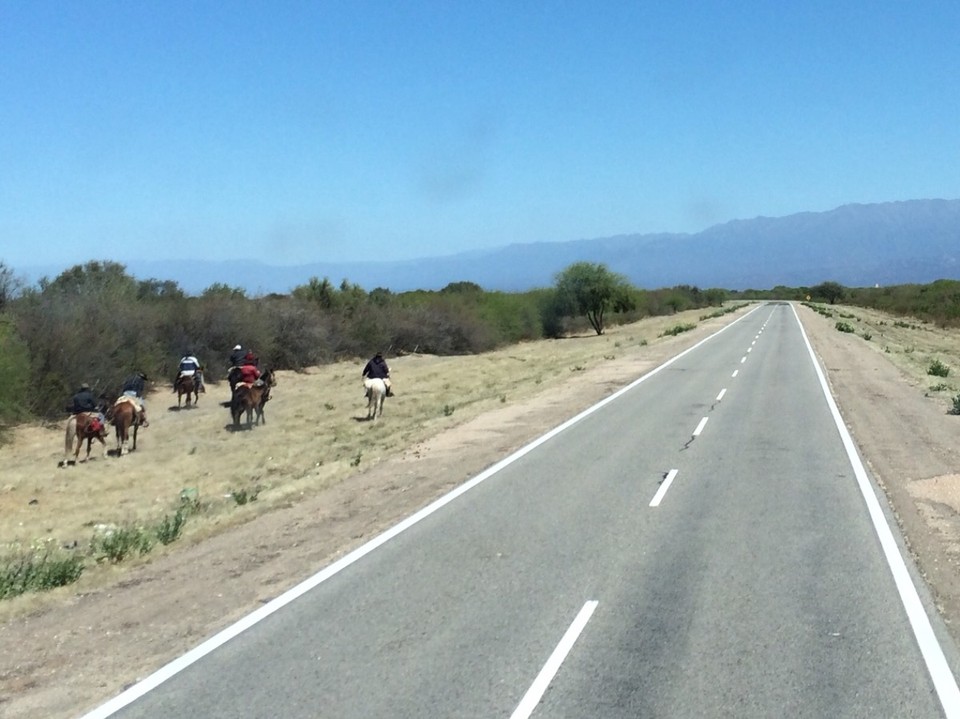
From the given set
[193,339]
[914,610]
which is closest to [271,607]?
[914,610]

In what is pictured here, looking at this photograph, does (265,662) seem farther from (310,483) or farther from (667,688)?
(310,483)

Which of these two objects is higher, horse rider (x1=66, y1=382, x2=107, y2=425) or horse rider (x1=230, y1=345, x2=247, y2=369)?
horse rider (x1=230, y1=345, x2=247, y2=369)

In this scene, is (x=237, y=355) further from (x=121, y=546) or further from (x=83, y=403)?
(x=121, y=546)

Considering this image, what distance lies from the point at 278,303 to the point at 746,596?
149 ft

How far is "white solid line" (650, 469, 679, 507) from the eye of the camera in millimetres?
12836

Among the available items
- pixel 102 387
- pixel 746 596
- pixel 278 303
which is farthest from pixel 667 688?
pixel 278 303

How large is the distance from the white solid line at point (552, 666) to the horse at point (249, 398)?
2148 centimetres

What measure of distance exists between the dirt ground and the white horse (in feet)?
2.02

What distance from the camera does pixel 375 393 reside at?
2930 cm

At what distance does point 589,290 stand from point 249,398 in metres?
63.9

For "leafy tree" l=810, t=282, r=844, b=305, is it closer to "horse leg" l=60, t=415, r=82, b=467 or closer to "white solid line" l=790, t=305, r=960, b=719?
"horse leg" l=60, t=415, r=82, b=467

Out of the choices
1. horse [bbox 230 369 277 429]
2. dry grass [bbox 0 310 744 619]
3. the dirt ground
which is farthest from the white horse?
horse [bbox 230 369 277 429]

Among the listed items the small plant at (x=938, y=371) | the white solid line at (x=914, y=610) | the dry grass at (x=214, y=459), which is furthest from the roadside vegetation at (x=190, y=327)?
the small plant at (x=938, y=371)

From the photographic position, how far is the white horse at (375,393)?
29.0 metres
